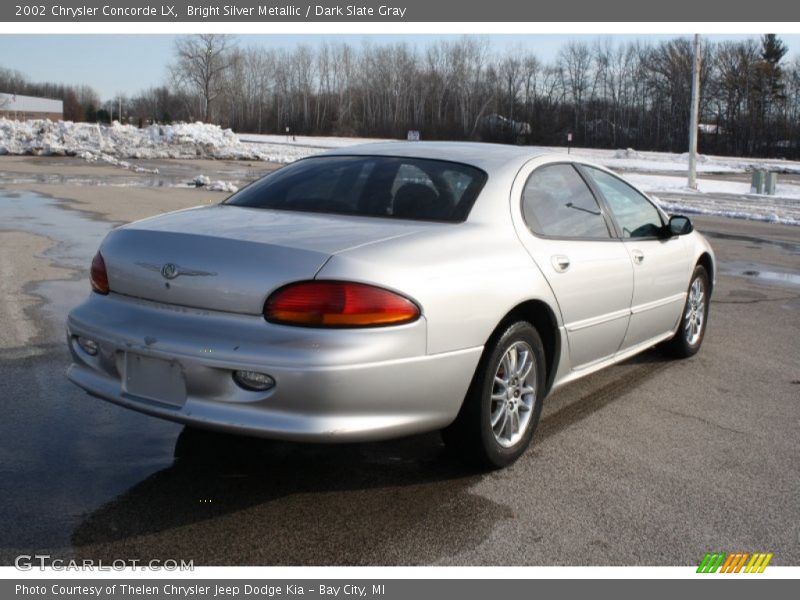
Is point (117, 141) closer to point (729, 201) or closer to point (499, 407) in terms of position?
point (729, 201)

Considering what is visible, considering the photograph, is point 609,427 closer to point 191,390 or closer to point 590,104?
point 191,390

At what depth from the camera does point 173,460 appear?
403 cm

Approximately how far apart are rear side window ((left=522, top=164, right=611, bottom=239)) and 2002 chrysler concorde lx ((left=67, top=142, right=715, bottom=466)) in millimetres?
14

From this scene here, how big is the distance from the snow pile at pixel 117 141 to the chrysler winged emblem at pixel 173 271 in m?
36.5

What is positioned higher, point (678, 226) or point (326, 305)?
point (678, 226)

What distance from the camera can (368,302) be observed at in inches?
132

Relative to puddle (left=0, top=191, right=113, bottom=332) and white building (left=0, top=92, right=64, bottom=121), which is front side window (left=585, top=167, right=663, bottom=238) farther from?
white building (left=0, top=92, right=64, bottom=121)

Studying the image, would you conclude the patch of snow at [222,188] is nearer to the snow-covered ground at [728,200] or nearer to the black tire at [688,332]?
the snow-covered ground at [728,200]

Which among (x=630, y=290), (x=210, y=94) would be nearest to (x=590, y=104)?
(x=210, y=94)

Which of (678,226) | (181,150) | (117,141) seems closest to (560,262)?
(678,226)

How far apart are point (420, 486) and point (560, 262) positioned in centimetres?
137

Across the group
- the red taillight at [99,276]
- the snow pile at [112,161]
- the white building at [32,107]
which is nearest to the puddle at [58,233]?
the red taillight at [99,276]

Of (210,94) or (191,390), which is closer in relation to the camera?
(191,390)

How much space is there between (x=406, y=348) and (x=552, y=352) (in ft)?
4.00
